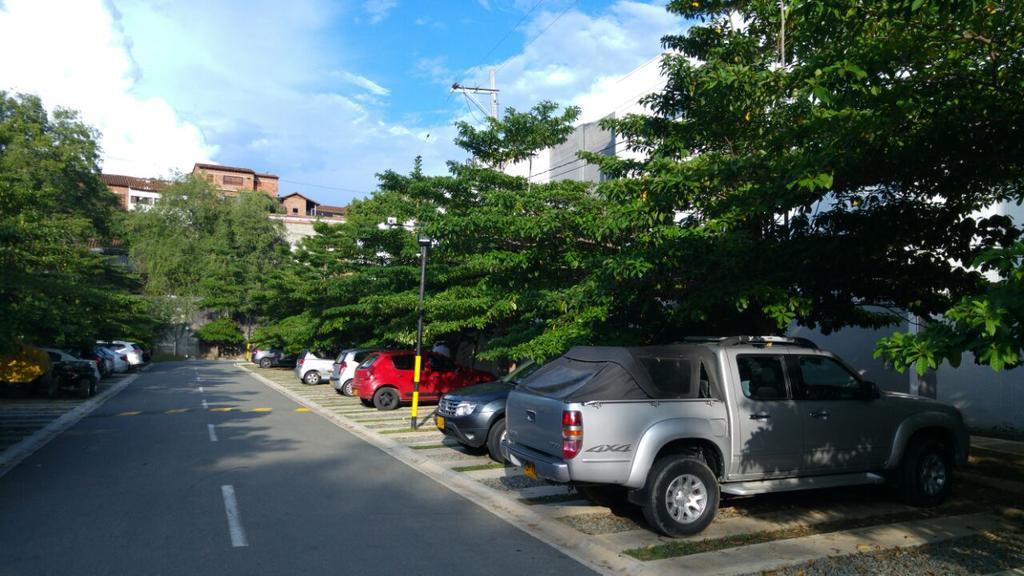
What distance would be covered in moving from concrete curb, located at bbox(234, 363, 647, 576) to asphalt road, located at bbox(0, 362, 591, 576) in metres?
0.18

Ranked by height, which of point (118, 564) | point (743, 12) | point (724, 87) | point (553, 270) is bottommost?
point (118, 564)

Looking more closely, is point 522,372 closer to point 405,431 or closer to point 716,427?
point 405,431

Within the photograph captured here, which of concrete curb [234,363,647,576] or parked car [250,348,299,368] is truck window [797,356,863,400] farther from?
parked car [250,348,299,368]

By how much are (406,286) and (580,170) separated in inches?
352

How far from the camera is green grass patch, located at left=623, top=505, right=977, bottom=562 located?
6.85 metres

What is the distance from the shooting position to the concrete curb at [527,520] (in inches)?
260

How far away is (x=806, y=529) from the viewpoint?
7605mm

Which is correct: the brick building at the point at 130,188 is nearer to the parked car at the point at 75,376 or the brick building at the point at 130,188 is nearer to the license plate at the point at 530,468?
the parked car at the point at 75,376

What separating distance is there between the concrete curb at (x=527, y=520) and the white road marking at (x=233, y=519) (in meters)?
2.76

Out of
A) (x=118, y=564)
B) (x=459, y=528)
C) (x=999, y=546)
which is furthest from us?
(x=459, y=528)

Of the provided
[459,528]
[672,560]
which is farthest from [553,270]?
[672,560]

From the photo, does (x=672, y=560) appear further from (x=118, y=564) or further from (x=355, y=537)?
(x=118, y=564)

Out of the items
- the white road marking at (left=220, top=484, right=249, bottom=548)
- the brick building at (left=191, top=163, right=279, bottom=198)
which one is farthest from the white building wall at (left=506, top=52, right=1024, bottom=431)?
the brick building at (left=191, top=163, right=279, bottom=198)

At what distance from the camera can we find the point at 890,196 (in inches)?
373
